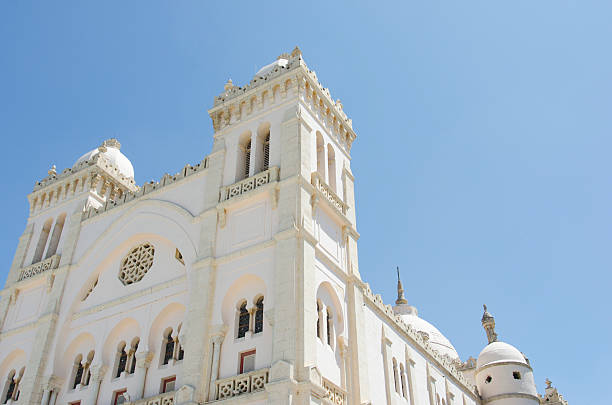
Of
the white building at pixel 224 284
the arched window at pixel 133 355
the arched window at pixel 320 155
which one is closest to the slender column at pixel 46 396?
the white building at pixel 224 284

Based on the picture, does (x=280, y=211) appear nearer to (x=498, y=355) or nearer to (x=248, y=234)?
(x=248, y=234)

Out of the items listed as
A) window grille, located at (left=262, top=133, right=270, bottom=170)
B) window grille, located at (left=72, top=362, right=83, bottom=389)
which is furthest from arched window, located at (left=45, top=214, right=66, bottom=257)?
window grille, located at (left=262, top=133, right=270, bottom=170)

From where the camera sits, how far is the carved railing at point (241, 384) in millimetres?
20806

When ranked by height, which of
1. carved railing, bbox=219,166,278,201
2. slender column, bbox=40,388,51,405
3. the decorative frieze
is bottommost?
slender column, bbox=40,388,51,405

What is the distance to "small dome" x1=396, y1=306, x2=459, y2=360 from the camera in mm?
53406

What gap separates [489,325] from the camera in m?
54.2

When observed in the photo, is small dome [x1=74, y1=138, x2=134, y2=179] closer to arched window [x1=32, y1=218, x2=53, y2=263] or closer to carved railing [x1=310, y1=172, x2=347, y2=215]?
arched window [x1=32, y1=218, x2=53, y2=263]

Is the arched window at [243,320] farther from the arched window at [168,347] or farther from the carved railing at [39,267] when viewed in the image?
the carved railing at [39,267]

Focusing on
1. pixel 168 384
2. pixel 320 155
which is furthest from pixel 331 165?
pixel 168 384

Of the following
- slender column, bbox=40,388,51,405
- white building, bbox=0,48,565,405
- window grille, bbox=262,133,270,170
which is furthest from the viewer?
window grille, bbox=262,133,270,170

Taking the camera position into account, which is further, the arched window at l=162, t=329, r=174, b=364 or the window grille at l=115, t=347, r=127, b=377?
the window grille at l=115, t=347, r=127, b=377

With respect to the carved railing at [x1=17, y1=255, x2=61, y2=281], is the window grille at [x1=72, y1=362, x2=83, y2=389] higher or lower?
lower

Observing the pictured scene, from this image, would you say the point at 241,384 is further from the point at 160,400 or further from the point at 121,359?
the point at 121,359

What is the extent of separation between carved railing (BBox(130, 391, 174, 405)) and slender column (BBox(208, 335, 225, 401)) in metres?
1.90
